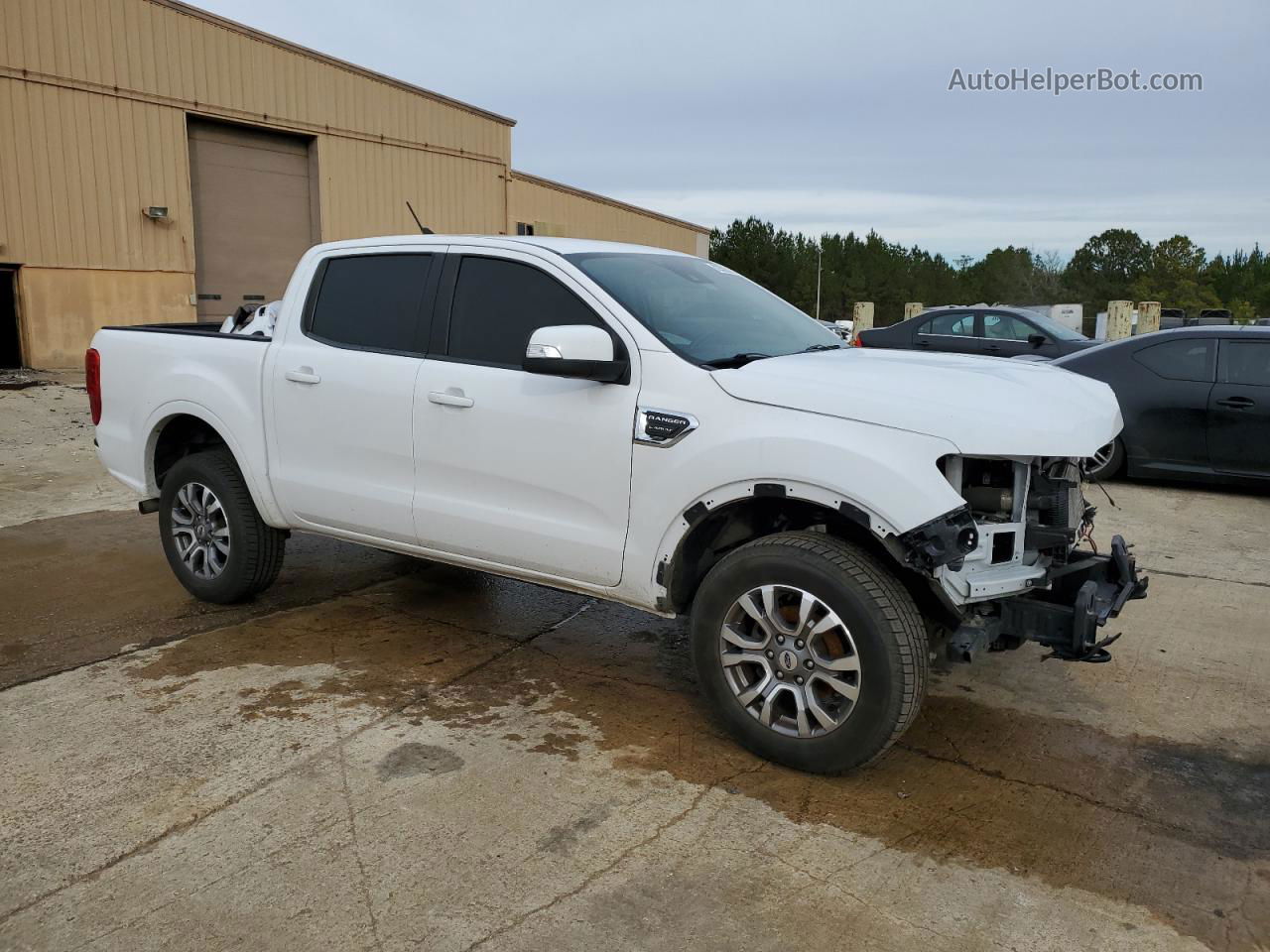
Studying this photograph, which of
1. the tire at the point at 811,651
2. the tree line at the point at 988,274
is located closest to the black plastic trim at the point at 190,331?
the tire at the point at 811,651

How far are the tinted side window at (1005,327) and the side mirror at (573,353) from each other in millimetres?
11186

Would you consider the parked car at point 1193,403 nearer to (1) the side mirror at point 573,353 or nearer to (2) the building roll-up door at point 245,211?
(1) the side mirror at point 573,353

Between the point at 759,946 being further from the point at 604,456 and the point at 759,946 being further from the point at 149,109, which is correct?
the point at 149,109

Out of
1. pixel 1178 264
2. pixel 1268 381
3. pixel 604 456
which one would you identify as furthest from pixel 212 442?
pixel 1178 264

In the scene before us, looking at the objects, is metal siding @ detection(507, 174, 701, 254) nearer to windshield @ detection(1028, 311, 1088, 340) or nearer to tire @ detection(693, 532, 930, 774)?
windshield @ detection(1028, 311, 1088, 340)

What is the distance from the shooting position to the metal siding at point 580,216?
25.4 m

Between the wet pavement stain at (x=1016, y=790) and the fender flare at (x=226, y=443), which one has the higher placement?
the fender flare at (x=226, y=443)

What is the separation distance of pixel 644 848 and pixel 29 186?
16.7m

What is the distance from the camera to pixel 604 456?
401cm

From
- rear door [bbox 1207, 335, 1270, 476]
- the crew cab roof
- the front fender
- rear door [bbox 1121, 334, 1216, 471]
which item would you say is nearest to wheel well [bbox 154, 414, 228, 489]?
the crew cab roof

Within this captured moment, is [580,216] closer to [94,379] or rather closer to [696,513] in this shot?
[94,379]

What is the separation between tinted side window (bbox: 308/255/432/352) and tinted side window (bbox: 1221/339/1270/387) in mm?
6828

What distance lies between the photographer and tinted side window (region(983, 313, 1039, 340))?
1377 centimetres

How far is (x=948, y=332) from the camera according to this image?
14258mm
